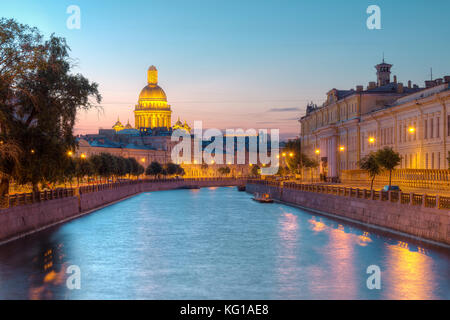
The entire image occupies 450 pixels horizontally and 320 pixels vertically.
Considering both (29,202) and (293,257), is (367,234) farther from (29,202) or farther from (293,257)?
(29,202)

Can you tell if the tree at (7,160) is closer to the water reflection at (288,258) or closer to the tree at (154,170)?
the water reflection at (288,258)

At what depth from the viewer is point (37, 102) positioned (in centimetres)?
3144

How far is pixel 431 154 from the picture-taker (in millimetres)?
51062

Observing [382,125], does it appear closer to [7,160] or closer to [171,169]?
[7,160]

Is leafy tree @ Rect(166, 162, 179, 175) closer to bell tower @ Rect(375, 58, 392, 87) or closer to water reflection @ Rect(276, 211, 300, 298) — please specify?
bell tower @ Rect(375, 58, 392, 87)

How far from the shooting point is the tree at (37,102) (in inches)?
1166

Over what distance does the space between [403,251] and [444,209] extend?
2.71 meters

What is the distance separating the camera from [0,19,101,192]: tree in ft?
97.1

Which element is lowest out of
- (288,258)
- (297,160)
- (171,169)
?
(288,258)

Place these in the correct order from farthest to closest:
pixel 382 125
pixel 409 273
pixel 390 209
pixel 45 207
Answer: pixel 382 125, pixel 45 207, pixel 390 209, pixel 409 273

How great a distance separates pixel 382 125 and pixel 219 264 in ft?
142

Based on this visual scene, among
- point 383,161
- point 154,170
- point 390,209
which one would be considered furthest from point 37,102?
point 154,170

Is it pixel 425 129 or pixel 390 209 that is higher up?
pixel 425 129
